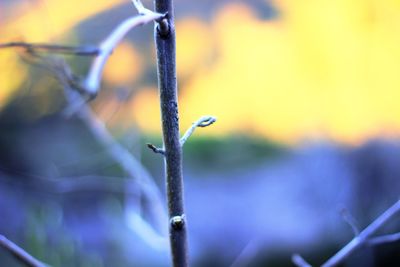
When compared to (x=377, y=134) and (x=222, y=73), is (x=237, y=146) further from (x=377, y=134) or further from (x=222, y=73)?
(x=377, y=134)

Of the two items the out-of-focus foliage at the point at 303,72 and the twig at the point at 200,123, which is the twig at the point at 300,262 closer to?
the twig at the point at 200,123

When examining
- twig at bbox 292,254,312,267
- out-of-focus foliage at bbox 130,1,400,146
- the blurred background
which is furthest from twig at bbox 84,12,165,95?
out-of-focus foliage at bbox 130,1,400,146

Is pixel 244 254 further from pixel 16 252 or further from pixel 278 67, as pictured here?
pixel 278 67

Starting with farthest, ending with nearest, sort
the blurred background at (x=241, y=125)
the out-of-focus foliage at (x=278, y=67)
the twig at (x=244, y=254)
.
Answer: the out-of-focus foliage at (x=278, y=67)
the blurred background at (x=241, y=125)
the twig at (x=244, y=254)

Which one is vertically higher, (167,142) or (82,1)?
(82,1)

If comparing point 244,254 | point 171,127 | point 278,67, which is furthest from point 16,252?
point 278,67

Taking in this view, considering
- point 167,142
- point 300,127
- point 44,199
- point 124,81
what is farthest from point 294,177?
point 167,142

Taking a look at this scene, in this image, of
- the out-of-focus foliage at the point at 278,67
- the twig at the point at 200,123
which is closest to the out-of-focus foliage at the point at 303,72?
the out-of-focus foliage at the point at 278,67
